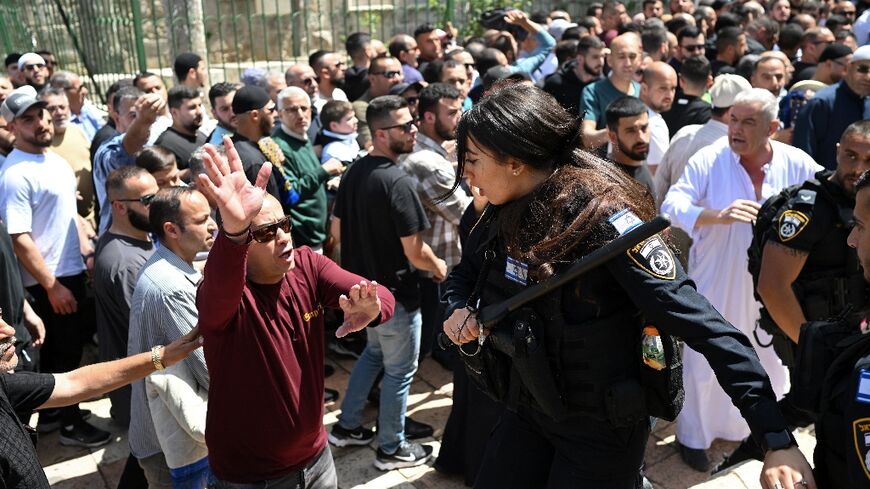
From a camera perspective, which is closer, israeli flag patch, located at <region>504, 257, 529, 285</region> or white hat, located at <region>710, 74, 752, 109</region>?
israeli flag patch, located at <region>504, 257, 529, 285</region>

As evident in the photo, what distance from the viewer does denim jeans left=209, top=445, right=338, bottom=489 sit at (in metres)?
2.95

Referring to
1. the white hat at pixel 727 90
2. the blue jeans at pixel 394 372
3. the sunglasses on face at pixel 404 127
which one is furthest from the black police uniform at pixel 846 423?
the white hat at pixel 727 90

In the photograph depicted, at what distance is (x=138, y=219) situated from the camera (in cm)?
415

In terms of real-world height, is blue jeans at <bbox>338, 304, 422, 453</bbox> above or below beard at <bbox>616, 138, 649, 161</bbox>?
below

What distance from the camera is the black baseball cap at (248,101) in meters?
5.54

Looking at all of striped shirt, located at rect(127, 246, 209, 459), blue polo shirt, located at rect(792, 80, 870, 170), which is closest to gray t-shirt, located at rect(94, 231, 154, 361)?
striped shirt, located at rect(127, 246, 209, 459)

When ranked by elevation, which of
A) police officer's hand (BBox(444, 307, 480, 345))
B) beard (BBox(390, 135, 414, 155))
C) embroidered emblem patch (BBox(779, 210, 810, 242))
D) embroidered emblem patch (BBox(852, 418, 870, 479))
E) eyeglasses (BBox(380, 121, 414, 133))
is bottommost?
beard (BBox(390, 135, 414, 155))

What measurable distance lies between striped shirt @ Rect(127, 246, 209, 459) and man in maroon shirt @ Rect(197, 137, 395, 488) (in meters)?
0.33

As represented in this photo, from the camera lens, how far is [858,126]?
3.69m

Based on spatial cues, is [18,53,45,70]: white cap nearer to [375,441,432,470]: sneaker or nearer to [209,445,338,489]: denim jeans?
[375,441,432,470]: sneaker

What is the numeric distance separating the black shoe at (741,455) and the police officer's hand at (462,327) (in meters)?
2.51

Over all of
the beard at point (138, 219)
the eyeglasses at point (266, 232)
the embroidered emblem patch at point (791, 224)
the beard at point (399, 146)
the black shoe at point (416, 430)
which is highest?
the eyeglasses at point (266, 232)

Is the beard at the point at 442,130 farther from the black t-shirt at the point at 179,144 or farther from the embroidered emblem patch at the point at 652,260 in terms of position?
the embroidered emblem patch at the point at 652,260

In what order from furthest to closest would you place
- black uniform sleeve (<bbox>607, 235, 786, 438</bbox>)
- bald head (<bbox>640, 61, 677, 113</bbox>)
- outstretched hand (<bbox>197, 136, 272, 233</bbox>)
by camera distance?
bald head (<bbox>640, 61, 677, 113</bbox>)
outstretched hand (<bbox>197, 136, 272, 233</bbox>)
black uniform sleeve (<bbox>607, 235, 786, 438</bbox>)
